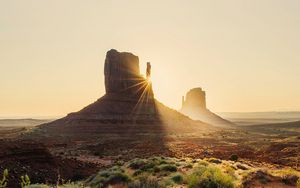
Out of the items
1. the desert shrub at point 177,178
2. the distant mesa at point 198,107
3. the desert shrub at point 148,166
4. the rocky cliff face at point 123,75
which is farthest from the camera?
the distant mesa at point 198,107

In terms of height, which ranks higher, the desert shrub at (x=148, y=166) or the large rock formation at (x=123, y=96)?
the large rock formation at (x=123, y=96)

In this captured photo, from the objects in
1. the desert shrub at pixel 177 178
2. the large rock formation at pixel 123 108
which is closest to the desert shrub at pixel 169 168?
the desert shrub at pixel 177 178

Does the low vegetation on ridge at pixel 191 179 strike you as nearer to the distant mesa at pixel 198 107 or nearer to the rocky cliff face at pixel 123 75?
the rocky cliff face at pixel 123 75

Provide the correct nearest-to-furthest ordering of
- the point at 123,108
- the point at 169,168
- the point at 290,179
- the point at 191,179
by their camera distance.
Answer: the point at 191,179 < the point at 290,179 < the point at 169,168 < the point at 123,108

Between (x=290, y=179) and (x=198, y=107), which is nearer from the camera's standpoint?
(x=290, y=179)

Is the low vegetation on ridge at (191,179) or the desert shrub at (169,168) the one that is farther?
the desert shrub at (169,168)

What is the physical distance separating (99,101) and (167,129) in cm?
2055

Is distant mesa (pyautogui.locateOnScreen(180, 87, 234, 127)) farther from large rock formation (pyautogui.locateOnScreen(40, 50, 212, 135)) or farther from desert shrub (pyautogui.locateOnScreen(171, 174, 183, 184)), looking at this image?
desert shrub (pyautogui.locateOnScreen(171, 174, 183, 184))

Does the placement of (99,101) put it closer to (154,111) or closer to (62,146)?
(154,111)

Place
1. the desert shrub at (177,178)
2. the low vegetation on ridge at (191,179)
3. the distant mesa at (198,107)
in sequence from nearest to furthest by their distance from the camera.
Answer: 1. the low vegetation on ridge at (191,179)
2. the desert shrub at (177,178)
3. the distant mesa at (198,107)

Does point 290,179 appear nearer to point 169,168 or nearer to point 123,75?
point 169,168

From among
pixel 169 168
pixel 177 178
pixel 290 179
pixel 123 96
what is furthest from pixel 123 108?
pixel 290 179

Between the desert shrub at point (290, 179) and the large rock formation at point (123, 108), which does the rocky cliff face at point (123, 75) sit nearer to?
the large rock formation at point (123, 108)

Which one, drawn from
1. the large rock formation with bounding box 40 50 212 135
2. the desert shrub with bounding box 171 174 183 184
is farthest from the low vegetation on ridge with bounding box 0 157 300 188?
the large rock formation with bounding box 40 50 212 135
